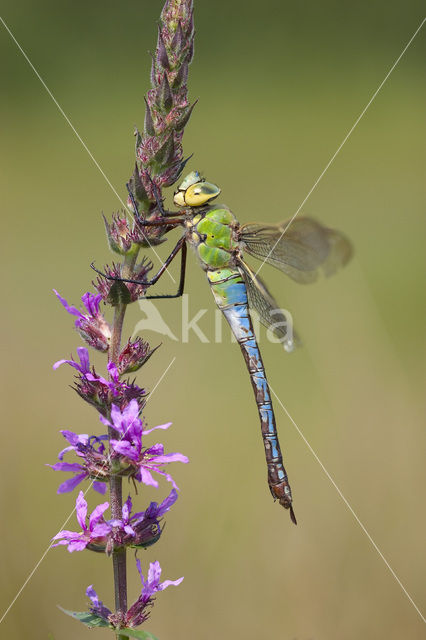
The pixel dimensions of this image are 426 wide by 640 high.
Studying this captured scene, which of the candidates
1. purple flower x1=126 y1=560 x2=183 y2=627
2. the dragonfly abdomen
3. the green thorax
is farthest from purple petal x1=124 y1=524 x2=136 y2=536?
the green thorax

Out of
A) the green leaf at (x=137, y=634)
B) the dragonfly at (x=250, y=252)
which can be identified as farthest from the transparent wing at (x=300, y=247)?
the green leaf at (x=137, y=634)

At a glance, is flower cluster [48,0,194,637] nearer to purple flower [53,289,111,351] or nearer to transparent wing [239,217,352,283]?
purple flower [53,289,111,351]

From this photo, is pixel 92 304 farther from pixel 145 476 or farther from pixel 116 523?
pixel 116 523

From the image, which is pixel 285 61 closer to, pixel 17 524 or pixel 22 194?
pixel 22 194

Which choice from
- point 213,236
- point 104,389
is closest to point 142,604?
point 104,389

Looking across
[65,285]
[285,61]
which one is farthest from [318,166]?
[65,285]
